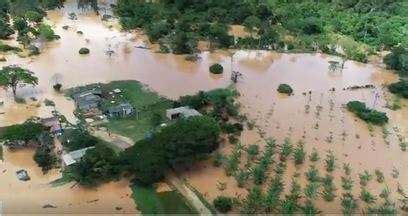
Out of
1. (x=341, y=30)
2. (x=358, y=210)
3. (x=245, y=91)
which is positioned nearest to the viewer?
(x=358, y=210)

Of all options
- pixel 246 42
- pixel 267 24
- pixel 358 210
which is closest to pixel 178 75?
pixel 246 42

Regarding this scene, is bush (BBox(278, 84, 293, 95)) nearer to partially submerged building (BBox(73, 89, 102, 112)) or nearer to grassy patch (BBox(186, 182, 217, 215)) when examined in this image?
partially submerged building (BBox(73, 89, 102, 112))

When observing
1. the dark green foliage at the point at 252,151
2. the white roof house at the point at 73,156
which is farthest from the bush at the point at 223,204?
the white roof house at the point at 73,156

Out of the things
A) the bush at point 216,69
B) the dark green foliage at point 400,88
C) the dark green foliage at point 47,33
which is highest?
the dark green foliage at point 47,33

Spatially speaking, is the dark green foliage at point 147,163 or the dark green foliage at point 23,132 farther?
the dark green foliage at point 23,132

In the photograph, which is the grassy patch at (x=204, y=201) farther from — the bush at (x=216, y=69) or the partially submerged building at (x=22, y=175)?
the bush at (x=216, y=69)

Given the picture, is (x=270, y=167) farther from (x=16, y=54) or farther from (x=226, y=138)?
(x=16, y=54)
